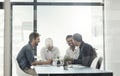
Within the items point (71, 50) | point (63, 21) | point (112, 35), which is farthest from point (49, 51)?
point (112, 35)

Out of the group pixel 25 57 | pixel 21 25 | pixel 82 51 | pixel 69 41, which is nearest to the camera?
pixel 25 57

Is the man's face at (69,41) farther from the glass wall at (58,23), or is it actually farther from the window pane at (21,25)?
the window pane at (21,25)

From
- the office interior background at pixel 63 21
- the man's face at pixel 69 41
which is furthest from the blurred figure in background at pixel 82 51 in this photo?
the office interior background at pixel 63 21

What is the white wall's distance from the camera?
5.45 m

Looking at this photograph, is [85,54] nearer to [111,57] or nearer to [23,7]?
[111,57]

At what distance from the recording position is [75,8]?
6.24m

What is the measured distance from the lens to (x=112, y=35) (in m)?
5.83

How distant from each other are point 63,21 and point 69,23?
171mm

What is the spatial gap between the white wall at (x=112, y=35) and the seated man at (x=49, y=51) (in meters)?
1.29

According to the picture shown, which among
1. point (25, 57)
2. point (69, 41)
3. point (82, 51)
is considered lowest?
point (25, 57)

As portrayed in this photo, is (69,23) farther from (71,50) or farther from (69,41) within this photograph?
(71,50)

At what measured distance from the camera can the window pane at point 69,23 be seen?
6.12 meters

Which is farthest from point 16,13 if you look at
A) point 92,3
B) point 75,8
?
point 92,3

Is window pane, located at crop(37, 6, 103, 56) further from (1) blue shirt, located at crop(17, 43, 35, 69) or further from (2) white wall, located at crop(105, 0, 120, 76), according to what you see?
(1) blue shirt, located at crop(17, 43, 35, 69)
